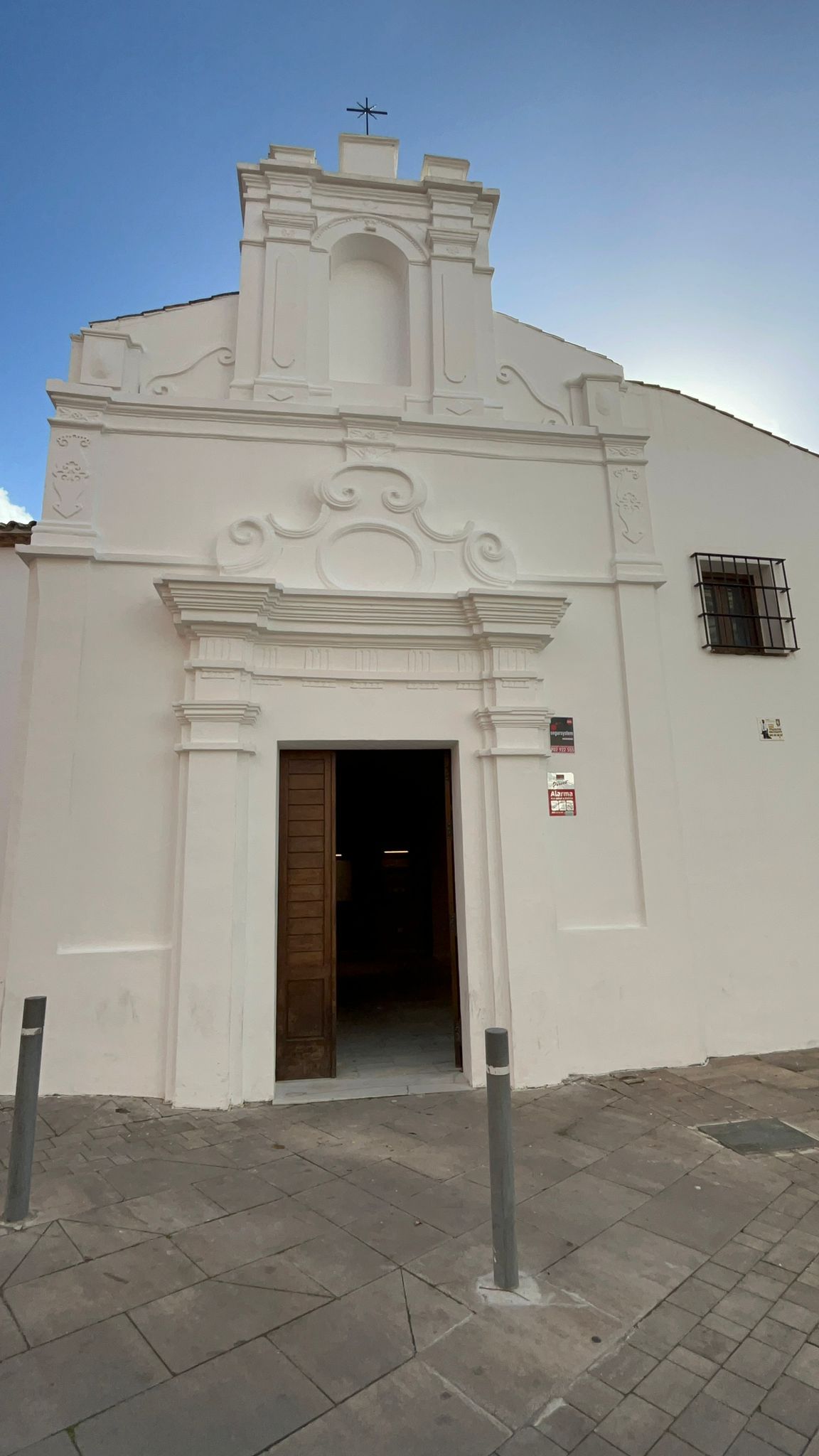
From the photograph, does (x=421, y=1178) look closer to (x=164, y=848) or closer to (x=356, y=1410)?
(x=356, y=1410)

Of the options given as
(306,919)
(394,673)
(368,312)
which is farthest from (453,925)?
(368,312)

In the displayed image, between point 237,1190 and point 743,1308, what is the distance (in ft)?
7.79

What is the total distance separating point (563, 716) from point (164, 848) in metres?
3.42

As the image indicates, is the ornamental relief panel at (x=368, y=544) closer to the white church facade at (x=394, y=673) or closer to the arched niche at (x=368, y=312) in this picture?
the white church facade at (x=394, y=673)

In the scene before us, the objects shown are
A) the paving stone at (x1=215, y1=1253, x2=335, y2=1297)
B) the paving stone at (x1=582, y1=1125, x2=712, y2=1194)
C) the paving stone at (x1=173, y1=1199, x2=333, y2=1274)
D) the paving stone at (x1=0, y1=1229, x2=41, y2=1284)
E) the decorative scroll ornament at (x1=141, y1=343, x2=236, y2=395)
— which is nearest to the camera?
the paving stone at (x1=215, y1=1253, x2=335, y2=1297)

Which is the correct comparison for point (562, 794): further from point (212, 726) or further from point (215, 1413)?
point (215, 1413)

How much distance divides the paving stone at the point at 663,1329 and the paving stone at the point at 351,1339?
0.82m

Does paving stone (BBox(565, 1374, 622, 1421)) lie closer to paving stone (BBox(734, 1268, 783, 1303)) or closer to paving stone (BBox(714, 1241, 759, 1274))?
paving stone (BBox(734, 1268, 783, 1303))

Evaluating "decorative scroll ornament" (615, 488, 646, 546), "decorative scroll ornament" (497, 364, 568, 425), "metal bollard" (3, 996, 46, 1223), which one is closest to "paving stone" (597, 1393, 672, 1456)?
"metal bollard" (3, 996, 46, 1223)

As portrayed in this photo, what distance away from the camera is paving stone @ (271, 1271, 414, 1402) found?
2314 mm

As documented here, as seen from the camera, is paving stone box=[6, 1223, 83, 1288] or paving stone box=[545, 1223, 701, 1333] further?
paving stone box=[6, 1223, 83, 1288]

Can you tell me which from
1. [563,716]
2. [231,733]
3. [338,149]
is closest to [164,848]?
[231,733]

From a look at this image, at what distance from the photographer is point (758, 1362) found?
7.86 feet

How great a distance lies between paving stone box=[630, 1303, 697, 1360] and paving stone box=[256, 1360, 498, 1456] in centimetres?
63
